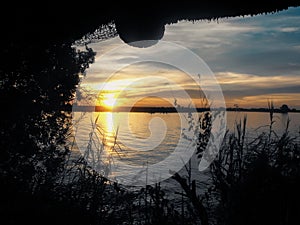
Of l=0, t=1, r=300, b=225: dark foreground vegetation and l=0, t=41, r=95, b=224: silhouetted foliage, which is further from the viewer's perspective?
l=0, t=41, r=95, b=224: silhouetted foliage

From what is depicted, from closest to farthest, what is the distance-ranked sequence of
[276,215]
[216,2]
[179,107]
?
1. [216,2]
2. [276,215]
3. [179,107]

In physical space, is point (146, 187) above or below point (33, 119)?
below

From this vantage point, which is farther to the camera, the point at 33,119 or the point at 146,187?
the point at 33,119

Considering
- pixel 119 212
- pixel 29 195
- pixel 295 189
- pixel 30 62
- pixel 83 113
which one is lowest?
pixel 119 212

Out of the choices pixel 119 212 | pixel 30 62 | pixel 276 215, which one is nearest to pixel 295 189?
pixel 276 215

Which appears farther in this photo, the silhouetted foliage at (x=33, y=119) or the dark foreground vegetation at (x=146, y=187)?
the silhouetted foliage at (x=33, y=119)

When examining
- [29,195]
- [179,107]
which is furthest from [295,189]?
[29,195]

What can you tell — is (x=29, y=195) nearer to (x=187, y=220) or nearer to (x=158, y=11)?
(x=187, y=220)

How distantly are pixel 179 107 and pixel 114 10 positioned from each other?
242 centimetres

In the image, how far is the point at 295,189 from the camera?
3629 millimetres

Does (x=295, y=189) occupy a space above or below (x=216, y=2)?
below

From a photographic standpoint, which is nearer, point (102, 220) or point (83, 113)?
point (102, 220)

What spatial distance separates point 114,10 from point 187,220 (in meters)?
2.45

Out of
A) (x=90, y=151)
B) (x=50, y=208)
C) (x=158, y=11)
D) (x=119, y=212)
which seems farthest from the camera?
(x=90, y=151)
